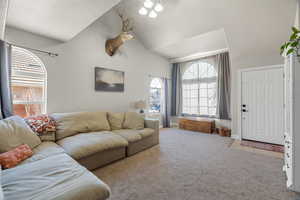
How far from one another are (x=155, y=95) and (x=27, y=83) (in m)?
3.65

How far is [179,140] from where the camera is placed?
12.1 ft

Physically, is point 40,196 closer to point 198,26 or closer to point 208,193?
point 208,193

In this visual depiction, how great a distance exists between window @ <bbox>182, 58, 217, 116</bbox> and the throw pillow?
436cm

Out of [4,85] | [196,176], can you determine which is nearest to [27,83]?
[4,85]

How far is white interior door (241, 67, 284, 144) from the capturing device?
327 cm

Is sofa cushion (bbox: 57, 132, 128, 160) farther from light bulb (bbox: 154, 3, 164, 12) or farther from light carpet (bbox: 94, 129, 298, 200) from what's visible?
light bulb (bbox: 154, 3, 164, 12)

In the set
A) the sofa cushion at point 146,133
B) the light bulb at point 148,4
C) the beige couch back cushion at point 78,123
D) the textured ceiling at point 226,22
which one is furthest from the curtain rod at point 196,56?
the beige couch back cushion at point 78,123

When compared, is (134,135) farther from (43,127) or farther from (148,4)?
(148,4)

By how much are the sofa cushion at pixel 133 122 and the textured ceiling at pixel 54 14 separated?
6.96 feet

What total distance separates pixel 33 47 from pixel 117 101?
2.11 m

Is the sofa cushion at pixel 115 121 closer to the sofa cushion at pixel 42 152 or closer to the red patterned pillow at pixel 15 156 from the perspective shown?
the sofa cushion at pixel 42 152

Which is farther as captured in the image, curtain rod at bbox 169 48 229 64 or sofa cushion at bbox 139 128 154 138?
curtain rod at bbox 169 48 229 64

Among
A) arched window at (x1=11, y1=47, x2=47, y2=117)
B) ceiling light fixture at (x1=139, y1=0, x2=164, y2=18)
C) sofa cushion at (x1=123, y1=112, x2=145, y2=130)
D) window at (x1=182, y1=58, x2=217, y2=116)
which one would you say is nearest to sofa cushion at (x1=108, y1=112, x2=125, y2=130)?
sofa cushion at (x1=123, y1=112, x2=145, y2=130)

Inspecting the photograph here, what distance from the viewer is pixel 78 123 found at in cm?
261
